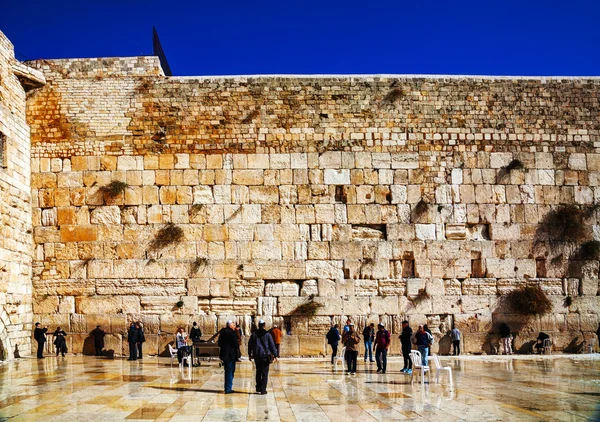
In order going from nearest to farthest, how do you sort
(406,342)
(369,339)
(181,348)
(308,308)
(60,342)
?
1. (406,342)
2. (181,348)
3. (369,339)
4. (60,342)
5. (308,308)

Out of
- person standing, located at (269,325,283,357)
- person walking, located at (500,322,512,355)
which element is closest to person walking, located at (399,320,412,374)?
person standing, located at (269,325,283,357)

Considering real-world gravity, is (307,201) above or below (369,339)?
above

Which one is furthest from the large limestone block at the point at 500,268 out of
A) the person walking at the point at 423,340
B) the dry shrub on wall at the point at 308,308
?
the person walking at the point at 423,340

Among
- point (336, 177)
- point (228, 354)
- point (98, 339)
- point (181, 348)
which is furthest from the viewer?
point (336, 177)

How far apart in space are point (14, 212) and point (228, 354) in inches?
317

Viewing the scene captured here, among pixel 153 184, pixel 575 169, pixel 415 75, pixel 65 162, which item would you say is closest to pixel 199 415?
pixel 153 184

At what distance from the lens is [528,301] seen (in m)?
15.6

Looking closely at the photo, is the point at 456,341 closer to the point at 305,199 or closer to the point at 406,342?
the point at 406,342

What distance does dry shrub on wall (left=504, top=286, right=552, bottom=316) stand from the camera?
15.6 metres

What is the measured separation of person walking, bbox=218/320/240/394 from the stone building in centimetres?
596

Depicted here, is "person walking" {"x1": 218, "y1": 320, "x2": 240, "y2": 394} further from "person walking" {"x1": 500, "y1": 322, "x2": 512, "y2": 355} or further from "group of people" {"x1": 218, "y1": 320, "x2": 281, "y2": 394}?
"person walking" {"x1": 500, "y1": 322, "x2": 512, "y2": 355}

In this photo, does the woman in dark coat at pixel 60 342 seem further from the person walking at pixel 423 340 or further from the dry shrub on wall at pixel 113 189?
the person walking at pixel 423 340

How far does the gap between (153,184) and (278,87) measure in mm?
4034

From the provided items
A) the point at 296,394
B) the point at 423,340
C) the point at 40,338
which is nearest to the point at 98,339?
the point at 40,338
